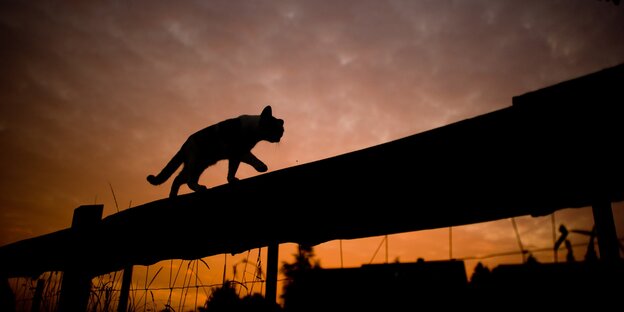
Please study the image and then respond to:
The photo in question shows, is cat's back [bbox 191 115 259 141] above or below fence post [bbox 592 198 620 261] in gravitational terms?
above

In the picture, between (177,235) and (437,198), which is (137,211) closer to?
(177,235)

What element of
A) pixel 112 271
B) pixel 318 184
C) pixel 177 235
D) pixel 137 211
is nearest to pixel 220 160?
pixel 112 271

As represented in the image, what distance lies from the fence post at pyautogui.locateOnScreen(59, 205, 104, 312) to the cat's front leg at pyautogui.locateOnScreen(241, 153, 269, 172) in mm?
2283

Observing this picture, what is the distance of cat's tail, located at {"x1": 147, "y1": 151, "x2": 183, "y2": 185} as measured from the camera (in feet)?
17.9

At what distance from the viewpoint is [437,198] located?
138 centimetres

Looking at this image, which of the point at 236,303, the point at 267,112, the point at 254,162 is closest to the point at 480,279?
the point at 236,303

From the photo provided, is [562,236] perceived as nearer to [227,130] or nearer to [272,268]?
[272,268]

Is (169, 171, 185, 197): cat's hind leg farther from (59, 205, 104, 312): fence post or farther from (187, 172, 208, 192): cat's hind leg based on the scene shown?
(59, 205, 104, 312): fence post

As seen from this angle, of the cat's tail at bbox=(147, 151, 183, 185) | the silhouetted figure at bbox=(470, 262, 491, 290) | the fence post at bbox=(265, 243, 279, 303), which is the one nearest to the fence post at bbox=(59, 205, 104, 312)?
the fence post at bbox=(265, 243, 279, 303)

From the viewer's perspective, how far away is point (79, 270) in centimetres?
313

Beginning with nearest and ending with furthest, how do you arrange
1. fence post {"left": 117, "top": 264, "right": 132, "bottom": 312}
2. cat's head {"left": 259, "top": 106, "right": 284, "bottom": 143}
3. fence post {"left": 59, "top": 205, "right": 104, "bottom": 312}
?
fence post {"left": 59, "top": 205, "right": 104, "bottom": 312}
fence post {"left": 117, "top": 264, "right": 132, "bottom": 312}
cat's head {"left": 259, "top": 106, "right": 284, "bottom": 143}

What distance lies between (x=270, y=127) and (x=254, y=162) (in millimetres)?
612

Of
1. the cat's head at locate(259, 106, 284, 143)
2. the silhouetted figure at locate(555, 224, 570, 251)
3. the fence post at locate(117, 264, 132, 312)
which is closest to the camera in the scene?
the silhouetted figure at locate(555, 224, 570, 251)

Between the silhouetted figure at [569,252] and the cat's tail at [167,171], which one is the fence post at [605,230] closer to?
the silhouetted figure at [569,252]
